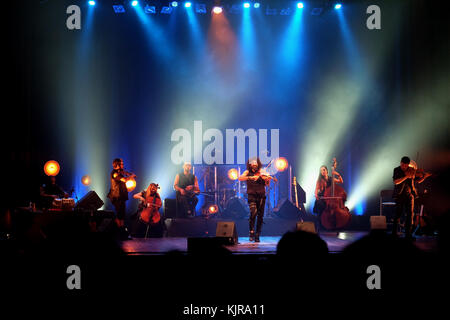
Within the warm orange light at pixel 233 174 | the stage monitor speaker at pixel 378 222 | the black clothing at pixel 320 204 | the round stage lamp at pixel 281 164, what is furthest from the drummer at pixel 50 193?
the stage monitor speaker at pixel 378 222

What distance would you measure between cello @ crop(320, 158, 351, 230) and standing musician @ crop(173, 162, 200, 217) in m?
3.61

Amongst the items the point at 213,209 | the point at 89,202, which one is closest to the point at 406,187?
the point at 213,209

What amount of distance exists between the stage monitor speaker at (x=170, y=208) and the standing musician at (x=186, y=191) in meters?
0.13

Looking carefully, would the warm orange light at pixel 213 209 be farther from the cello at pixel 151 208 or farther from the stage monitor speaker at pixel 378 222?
the stage monitor speaker at pixel 378 222

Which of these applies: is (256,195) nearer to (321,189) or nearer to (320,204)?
(320,204)

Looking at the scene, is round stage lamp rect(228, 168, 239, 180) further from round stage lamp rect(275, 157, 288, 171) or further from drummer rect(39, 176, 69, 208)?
drummer rect(39, 176, 69, 208)

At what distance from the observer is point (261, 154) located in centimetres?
1312

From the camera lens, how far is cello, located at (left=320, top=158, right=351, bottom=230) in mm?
9719

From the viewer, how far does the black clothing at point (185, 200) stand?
427 inches

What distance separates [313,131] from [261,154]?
2.00m

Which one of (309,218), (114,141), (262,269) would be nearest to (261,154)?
(309,218)

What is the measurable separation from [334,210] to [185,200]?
4120mm
